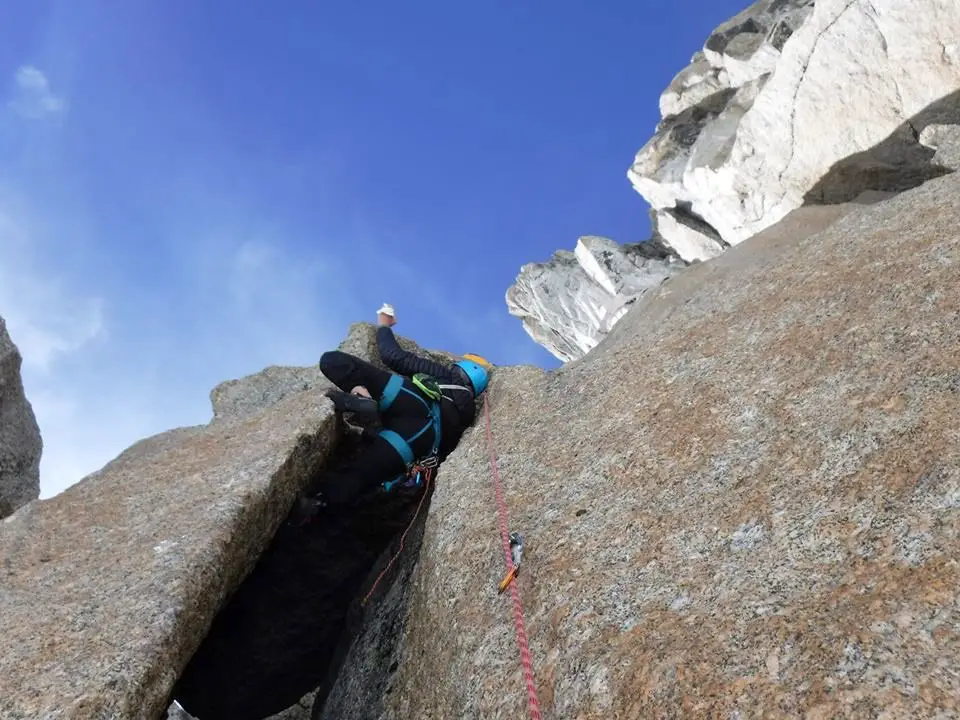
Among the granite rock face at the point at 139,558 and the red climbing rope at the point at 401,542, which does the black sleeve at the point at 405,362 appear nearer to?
the red climbing rope at the point at 401,542

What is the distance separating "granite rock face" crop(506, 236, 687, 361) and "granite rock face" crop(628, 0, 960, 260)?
3.95 m

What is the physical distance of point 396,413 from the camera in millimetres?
14828

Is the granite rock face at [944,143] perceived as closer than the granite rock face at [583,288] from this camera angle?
Yes

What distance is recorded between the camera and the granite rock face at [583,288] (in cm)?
4084

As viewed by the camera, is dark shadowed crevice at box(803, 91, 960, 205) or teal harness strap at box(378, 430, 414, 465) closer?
teal harness strap at box(378, 430, 414, 465)

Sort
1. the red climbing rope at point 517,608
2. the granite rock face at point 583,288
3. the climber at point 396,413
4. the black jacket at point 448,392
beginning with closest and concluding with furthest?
1. the red climbing rope at point 517,608
2. the climber at point 396,413
3. the black jacket at point 448,392
4. the granite rock face at point 583,288

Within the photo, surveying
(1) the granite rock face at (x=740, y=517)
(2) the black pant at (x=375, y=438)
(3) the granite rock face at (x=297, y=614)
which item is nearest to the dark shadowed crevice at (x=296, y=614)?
(3) the granite rock face at (x=297, y=614)

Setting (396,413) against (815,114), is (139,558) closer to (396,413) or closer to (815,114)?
(396,413)

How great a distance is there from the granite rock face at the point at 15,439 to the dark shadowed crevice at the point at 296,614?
742 cm

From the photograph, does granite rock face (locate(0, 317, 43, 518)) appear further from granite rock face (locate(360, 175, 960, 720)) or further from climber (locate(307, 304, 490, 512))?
granite rock face (locate(360, 175, 960, 720))

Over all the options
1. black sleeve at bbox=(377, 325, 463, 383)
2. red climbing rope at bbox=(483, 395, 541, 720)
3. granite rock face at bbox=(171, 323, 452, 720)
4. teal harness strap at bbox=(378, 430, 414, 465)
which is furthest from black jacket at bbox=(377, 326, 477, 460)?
red climbing rope at bbox=(483, 395, 541, 720)

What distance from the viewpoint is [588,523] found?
948cm

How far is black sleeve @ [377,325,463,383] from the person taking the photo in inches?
628

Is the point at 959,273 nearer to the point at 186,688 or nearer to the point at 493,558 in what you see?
the point at 493,558
